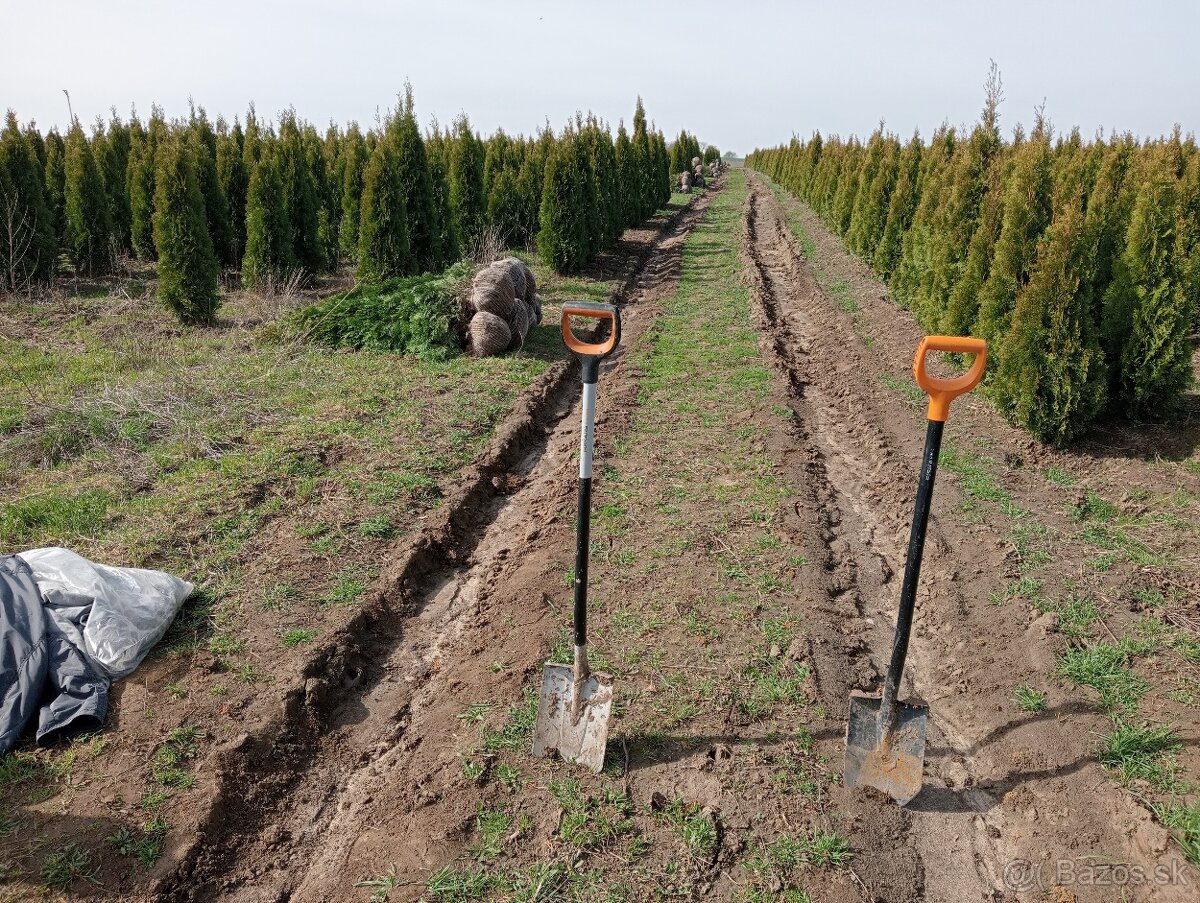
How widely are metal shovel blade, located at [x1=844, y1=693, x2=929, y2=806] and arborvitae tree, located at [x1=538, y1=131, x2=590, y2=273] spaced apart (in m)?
13.6

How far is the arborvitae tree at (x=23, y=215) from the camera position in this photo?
41.2 ft

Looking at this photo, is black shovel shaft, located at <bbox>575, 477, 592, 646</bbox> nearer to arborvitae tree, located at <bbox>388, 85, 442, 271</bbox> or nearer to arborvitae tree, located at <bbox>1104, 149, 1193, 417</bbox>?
arborvitae tree, located at <bbox>1104, 149, 1193, 417</bbox>

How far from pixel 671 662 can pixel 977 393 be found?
615 cm

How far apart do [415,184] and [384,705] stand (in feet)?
34.1

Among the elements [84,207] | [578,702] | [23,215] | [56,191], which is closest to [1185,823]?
[578,702]

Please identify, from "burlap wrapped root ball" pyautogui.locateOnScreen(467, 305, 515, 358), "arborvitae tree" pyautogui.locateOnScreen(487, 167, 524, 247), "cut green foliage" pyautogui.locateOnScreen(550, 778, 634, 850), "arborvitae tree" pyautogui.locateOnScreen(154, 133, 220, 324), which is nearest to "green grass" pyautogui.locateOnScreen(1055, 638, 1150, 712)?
"cut green foliage" pyautogui.locateOnScreen(550, 778, 634, 850)

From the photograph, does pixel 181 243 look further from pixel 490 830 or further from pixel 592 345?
pixel 490 830

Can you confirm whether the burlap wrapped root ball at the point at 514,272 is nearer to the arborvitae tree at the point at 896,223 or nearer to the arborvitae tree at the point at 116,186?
the arborvitae tree at the point at 896,223

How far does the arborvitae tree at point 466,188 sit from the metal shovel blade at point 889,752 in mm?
14814

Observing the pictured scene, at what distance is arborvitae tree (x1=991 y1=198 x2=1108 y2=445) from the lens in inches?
268

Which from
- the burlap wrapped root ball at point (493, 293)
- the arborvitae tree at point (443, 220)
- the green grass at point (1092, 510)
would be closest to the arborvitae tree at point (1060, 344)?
the green grass at point (1092, 510)

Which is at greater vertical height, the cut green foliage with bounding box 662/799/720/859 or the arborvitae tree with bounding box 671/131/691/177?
the arborvitae tree with bounding box 671/131/691/177

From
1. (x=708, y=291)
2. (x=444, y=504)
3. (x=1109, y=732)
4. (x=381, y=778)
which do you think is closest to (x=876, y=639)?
(x=1109, y=732)

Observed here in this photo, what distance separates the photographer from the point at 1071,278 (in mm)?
6812
